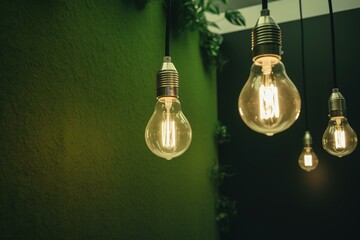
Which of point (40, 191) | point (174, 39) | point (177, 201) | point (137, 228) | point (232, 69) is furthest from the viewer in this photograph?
point (232, 69)

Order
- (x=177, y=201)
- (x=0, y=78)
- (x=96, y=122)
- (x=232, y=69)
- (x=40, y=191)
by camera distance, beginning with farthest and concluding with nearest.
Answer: (x=232, y=69) < (x=177, y=201) < (x=96, y=122) < (x=40, y=191) < (x=0, y=78)

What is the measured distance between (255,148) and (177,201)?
149cm

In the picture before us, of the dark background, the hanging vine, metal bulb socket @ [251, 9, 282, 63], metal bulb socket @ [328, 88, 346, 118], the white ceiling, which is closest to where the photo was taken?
metal bulb socket @ [251, 9, 282, 63]

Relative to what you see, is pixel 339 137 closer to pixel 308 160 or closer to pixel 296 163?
pixel 308 160

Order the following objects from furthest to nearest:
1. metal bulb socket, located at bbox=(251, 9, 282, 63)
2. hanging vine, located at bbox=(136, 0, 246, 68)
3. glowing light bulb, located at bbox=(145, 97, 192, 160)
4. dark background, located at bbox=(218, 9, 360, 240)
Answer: dark background, located at bbox=(218, 9, 360, 240), hanging vine, located at bbox=(136, 0, 246, 68), glowing light bulb, located at bbox=(145, 97, 192, 160), metal bulb socket, located at bbox=(251, 9, 282, 63)

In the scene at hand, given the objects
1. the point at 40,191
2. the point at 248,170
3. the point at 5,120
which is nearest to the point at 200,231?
the point at 248,170

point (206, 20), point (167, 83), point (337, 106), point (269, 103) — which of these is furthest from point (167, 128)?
point (206, 20)

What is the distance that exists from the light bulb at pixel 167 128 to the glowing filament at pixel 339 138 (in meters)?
0.95

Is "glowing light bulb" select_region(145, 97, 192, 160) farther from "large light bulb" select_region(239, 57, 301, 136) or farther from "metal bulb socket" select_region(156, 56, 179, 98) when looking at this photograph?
"large light bulb" select_region(239, 57, 301, 136)

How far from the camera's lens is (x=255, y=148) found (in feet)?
12.6

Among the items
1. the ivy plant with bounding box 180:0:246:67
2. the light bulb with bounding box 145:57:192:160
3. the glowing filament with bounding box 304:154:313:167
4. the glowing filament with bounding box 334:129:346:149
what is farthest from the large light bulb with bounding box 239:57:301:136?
the glowing filament with bounding box 304:154:313:167

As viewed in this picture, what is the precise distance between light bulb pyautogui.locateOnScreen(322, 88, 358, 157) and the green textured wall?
1.09m

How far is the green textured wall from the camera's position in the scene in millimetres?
1225

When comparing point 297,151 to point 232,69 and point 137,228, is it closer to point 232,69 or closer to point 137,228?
point 232,69
